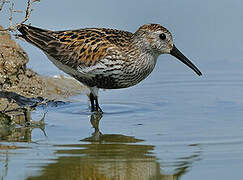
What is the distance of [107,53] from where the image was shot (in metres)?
10.4

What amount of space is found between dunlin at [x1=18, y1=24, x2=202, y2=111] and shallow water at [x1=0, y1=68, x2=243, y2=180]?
52cm

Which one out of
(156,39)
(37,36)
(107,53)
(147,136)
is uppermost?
(37,36)

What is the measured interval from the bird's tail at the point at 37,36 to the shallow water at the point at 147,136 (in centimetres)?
117

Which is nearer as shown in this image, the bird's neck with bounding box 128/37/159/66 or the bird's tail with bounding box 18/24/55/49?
the bird's neck with bounding box 128/37/159/66

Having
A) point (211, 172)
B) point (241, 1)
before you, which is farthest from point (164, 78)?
point (211, 172)

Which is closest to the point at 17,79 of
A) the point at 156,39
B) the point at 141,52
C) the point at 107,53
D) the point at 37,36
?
the point at 37,36

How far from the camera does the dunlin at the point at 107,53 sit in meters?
10.4

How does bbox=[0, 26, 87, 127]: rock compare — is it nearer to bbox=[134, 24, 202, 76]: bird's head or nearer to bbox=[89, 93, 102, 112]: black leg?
bbox=[89, 93, 102, 112]: black leg

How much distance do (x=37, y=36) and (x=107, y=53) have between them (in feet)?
4.69

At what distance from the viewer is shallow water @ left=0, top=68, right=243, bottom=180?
690cm

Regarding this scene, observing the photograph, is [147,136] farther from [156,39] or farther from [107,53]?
[156,39]

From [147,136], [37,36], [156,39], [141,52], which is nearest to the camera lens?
[147,136]

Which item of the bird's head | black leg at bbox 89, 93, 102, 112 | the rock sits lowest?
black leg at bbox 89, 93, 102, 112

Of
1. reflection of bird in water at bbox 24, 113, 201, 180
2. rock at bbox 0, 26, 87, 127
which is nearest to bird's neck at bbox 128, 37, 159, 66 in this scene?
rock at bbox 0, 26, 87, 127
